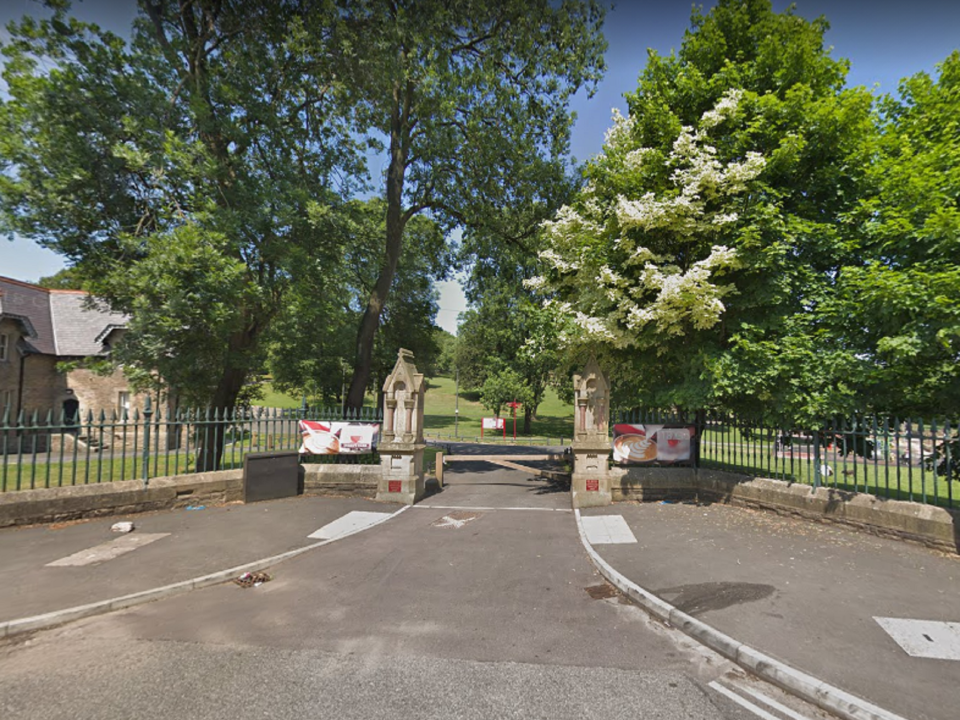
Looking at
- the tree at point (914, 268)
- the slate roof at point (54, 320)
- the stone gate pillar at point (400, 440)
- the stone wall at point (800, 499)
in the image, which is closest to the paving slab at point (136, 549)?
the stone gate pillar at point (400, 440)

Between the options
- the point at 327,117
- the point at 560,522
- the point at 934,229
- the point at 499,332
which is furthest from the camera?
the point at 499,332

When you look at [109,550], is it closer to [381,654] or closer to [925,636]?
[381,654]

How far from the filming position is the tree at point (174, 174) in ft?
34.2

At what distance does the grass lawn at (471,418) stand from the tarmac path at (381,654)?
33.7 metres

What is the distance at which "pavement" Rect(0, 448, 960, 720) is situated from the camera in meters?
4.31

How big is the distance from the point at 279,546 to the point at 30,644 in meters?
3.21

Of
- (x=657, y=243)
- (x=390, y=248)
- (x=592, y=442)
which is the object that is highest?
(x=390, y=248)

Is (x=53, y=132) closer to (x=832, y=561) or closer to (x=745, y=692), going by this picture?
(x=745, y=692)

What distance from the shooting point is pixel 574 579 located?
21.0 ft

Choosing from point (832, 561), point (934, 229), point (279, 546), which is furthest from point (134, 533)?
point (934, 229)

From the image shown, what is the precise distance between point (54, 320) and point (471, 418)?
145ft

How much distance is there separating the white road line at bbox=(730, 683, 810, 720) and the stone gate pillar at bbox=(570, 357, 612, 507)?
269 inches

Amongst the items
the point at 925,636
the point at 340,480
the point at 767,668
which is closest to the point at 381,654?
the point at 767,668

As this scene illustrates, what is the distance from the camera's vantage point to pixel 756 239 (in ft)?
28.9
